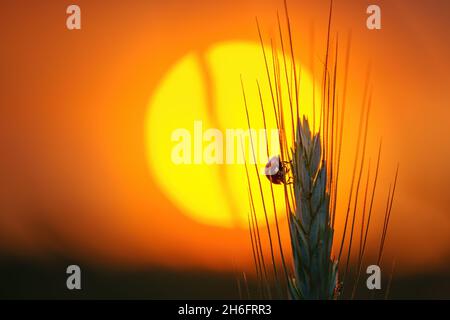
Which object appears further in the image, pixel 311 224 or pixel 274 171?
pixel 274 171

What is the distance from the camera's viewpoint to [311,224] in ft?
5.09

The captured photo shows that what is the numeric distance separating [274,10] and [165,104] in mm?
674

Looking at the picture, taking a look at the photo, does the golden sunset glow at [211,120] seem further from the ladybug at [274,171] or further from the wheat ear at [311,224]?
the wheat ear at [311,224]

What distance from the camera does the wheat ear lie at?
1.53m

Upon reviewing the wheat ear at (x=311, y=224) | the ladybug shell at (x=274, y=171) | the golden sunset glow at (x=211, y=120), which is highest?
the golden sunset glow at (x=211, y=120)

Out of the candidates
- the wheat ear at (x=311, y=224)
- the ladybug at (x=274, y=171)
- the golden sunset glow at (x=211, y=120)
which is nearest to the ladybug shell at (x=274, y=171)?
the ladybug at (x=274, y=171)

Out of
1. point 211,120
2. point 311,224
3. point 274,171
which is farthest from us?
point 211,120

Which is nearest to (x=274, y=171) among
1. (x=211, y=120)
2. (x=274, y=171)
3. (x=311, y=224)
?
(x=274, y=171)

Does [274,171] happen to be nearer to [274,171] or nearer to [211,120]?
[274,171]

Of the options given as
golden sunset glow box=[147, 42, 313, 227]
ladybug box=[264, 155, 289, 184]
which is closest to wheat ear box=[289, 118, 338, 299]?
ladybug box=[264, 155, 289, 184]

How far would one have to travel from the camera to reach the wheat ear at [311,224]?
1529 millimetres

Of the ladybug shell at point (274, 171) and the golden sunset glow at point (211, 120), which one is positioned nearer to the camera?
the ladybug shell at point (274, 171)
